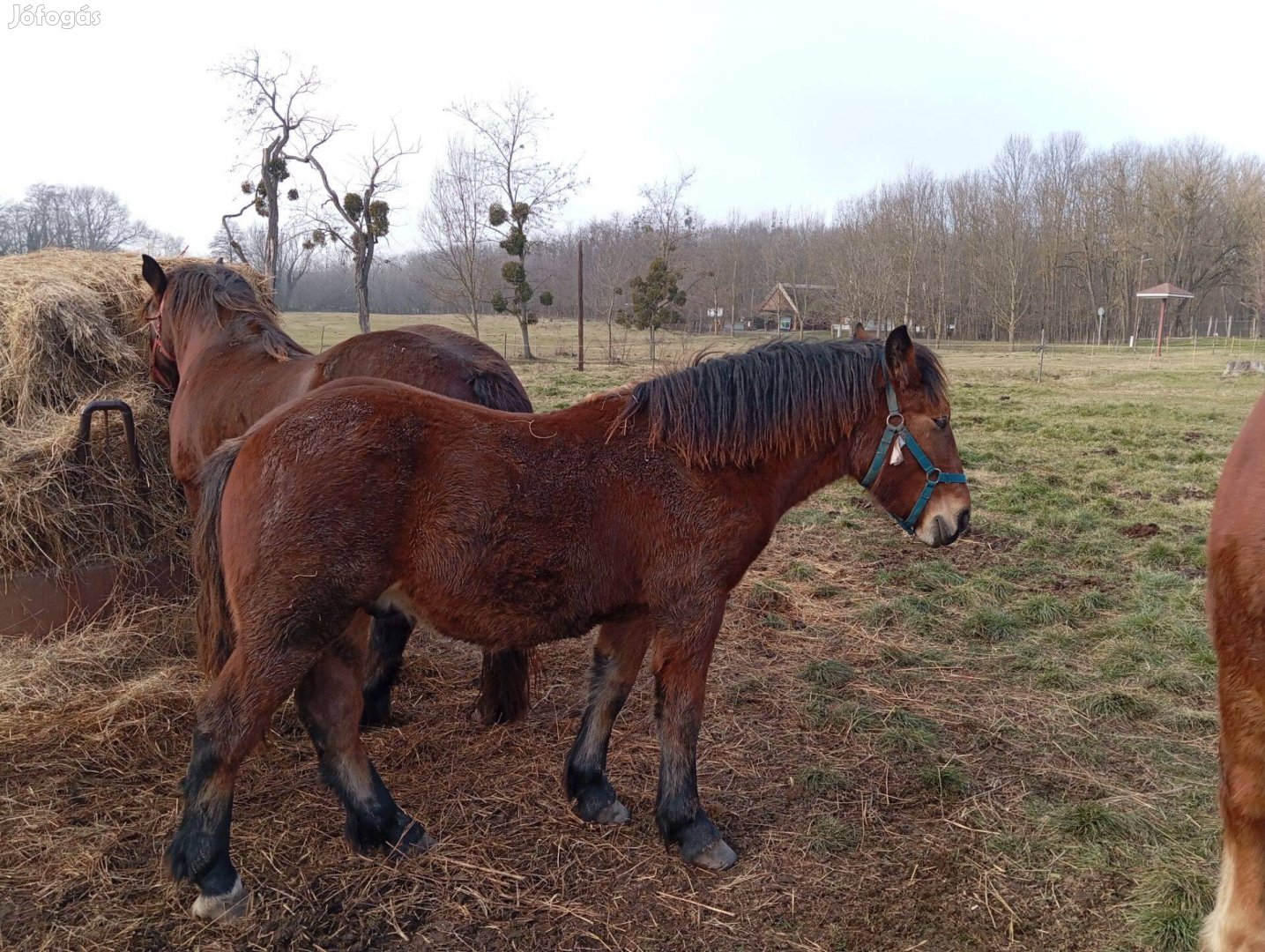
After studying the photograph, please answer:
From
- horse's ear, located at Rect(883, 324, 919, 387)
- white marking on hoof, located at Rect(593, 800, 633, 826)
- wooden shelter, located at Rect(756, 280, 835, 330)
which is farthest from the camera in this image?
wooden shelter, located at Rect(756, 280, 835, 330)

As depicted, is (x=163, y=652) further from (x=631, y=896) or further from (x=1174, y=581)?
(x=1174, y=581)

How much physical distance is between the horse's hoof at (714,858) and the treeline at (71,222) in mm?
35495

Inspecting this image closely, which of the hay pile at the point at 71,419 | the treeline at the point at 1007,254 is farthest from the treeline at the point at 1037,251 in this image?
the hay pile at the point at 71,419

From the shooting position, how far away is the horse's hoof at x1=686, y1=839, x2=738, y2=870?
2979 millimetres

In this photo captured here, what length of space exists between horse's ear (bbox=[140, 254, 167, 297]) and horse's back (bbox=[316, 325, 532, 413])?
1.76 metres

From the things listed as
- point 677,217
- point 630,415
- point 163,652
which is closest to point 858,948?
point 630,415

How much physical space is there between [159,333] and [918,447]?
16.6ft

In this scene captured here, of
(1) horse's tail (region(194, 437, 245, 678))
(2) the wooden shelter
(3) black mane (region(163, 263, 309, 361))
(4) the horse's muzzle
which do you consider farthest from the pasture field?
(2) the wooden shelter

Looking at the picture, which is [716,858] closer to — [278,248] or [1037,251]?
[278,248]

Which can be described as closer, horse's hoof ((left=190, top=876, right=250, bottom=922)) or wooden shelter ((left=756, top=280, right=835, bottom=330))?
horse's hoof ((left=190, top=876, right=250, bottom=922))

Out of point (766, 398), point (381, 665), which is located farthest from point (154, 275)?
point (766, 398)

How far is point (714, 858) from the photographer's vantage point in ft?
9.78

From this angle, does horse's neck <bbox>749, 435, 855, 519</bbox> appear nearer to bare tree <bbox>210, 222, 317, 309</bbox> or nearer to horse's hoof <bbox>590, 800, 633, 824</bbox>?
horse's hoof <bbox>590, 800, 633, 824</bbox>

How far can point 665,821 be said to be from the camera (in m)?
3.09
